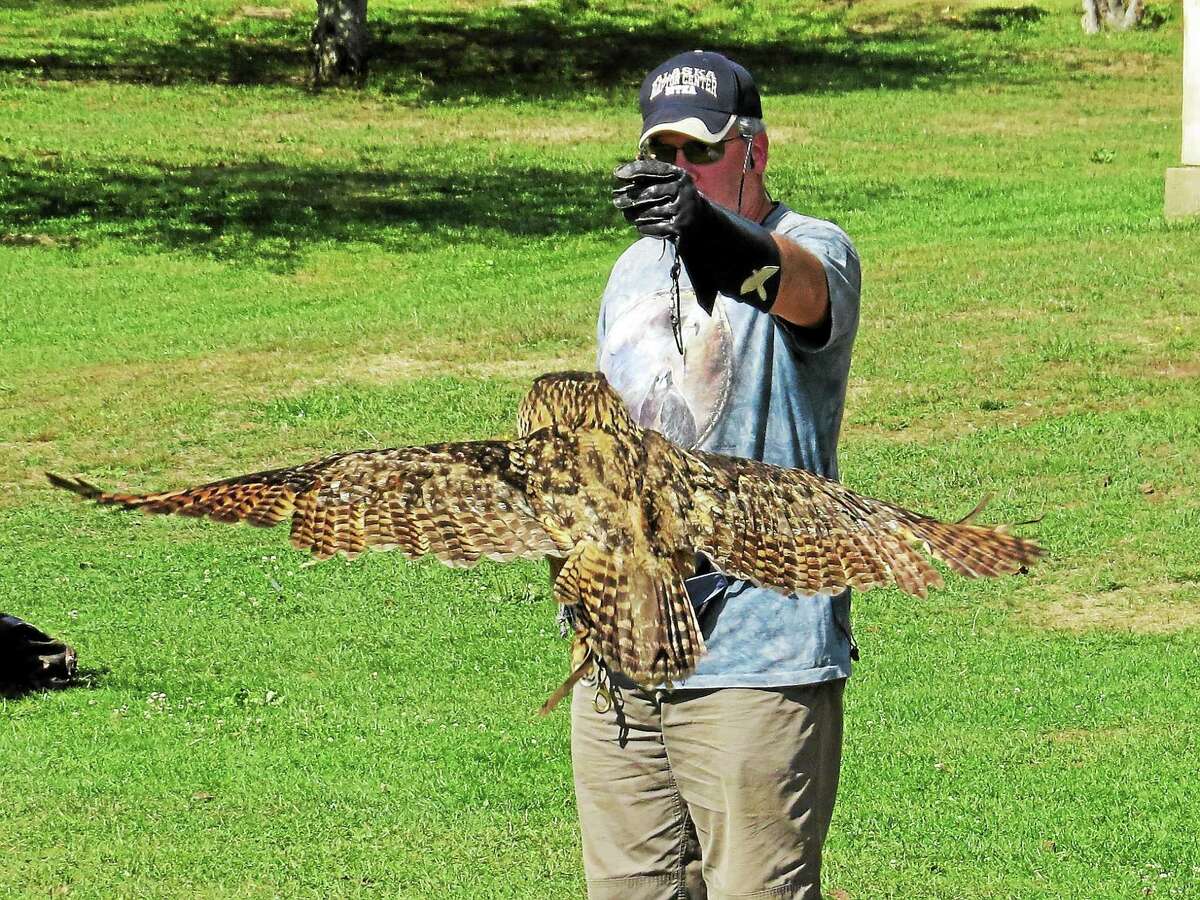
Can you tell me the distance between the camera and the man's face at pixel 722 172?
3893 mm

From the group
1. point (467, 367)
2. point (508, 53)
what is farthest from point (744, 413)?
point (508, 53)

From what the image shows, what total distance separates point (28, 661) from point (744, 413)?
522 centimetres

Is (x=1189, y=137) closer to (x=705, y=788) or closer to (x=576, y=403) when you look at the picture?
(x=705, y=788)

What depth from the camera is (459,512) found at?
3547 mm

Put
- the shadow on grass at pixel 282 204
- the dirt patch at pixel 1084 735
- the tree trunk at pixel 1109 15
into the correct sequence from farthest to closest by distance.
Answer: the tree trunk at pixel 1109 15 < the shadow on grass at pixel 282 204 < the dirt patch at pixel 1084 735

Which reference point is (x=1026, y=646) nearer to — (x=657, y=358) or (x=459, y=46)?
(x=657, y=358)

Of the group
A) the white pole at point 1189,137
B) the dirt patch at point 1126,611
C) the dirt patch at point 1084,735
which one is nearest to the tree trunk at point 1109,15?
the white pole at point 1189,137

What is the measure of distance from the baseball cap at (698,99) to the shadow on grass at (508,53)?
2704 centimetres

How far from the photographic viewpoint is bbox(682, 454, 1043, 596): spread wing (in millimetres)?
3529

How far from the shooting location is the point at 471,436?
13039 millimetres

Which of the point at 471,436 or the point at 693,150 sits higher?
the point at 693,150

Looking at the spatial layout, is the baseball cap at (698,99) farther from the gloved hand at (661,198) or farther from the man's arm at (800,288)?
the gloved hand at (661,198)

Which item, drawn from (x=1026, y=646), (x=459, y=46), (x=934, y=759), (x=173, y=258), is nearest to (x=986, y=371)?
(x=1026, y=646)

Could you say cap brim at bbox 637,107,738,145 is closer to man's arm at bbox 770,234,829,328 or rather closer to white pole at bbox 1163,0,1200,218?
man's arm at bbox 770,234,829,328
